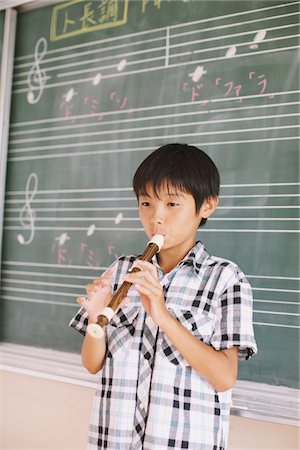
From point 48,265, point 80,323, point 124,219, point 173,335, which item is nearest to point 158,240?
point 173,335

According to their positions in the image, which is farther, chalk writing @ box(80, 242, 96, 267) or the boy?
chalk writing @ box(80, 242, 96, 267)

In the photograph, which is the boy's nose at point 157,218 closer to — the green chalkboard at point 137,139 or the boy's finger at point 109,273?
the boy's finger at point 109,273

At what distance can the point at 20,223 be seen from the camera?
65.4 inches

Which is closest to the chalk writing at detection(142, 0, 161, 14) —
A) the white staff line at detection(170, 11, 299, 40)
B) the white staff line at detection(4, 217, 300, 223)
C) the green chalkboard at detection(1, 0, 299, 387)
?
the green chalkboard at detection(1, 0, 299, 387)

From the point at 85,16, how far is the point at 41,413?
1267 mm

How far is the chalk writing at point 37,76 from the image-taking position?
5.45 feet

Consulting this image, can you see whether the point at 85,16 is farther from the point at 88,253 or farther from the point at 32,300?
the point at 32,300

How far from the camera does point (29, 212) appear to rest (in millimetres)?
1648

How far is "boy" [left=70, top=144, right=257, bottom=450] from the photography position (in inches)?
33.7

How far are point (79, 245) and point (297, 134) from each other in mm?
719

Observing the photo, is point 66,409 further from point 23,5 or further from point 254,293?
point 23,5

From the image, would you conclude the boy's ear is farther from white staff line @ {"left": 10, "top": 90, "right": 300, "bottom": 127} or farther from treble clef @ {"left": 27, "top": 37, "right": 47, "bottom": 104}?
treble clef @ {"left": 27, "top": 37, "right": 47, "bottom": 104}

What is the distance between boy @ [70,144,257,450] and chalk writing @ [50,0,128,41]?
29.5 inches

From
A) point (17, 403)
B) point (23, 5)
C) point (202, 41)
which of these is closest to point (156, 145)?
point (202, 41)
